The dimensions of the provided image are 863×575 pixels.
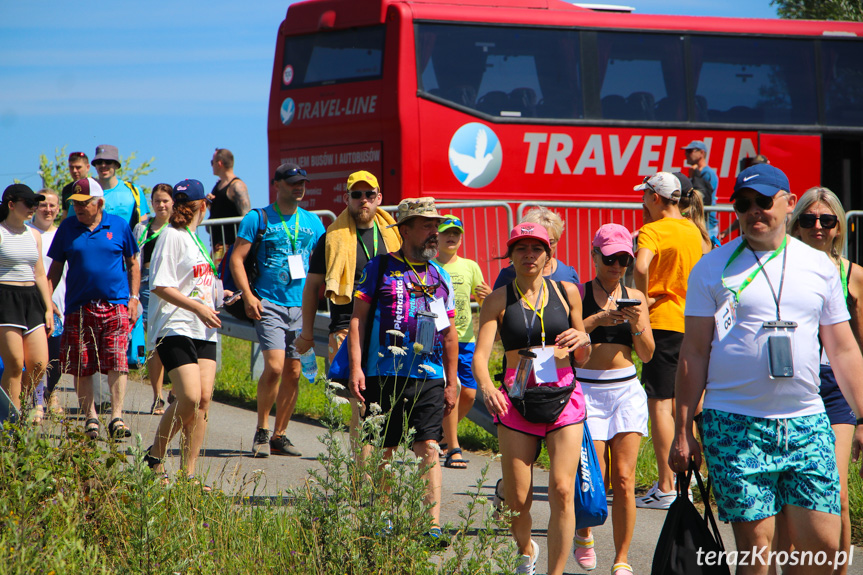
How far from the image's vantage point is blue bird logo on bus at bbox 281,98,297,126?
14.0 metres

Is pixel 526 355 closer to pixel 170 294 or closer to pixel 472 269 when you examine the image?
pixel 170 294

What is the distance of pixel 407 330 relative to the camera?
17.3 ft

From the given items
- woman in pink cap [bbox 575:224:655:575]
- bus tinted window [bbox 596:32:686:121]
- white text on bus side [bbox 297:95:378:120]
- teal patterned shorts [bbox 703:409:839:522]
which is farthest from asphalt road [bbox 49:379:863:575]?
bus tinted window [bbox 596:32:686:121]

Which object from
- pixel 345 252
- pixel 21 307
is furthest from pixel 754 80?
pixel 21 307

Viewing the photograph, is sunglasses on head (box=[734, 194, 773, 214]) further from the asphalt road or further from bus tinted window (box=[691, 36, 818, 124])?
bus tinted window (box=[691, 36, 818, 124])

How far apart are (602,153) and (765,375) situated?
9.88 meters

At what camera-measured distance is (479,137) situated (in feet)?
42.2

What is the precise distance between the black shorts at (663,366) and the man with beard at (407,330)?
189cm

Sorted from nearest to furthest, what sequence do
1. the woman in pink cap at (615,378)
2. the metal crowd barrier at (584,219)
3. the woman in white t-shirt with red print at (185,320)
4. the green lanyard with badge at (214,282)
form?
the woman in pink cap at (615,378)
the woman in white t-shirt with red print at (185,320)
the green lanyard with badge at (214,282)
the metal crowd barrier at (584,219)

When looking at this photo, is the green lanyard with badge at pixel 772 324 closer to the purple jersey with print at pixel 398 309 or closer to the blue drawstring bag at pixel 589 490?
the blue drawstring bag at pixel 589 490

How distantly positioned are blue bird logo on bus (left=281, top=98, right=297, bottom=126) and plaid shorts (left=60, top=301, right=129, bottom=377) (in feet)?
23.0

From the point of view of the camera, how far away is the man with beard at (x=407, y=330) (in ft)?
17.3

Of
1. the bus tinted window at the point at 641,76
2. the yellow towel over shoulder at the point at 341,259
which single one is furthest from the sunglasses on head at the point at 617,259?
the bus tinted window at the point at 641,76
